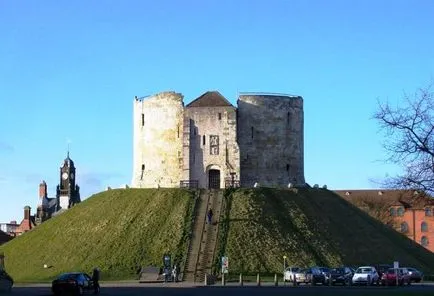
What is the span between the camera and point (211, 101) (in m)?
84.6

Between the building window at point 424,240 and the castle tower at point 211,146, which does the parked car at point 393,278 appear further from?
the building window at point 424,240

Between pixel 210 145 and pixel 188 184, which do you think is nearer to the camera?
pixel 188 184

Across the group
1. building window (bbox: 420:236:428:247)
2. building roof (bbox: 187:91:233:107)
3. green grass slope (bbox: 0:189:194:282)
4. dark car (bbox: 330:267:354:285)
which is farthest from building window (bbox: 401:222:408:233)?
dark car (bbox: 330:267:354:285)

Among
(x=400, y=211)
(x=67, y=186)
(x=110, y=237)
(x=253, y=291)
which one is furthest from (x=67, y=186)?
(x=253, y=291)

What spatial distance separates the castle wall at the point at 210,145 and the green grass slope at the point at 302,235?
3.87 metres

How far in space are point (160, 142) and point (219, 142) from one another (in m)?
6.12

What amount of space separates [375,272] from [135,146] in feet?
118

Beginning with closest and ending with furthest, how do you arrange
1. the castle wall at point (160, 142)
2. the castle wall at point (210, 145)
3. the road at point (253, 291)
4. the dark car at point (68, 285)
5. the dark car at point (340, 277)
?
the road at point (253, 291)
the dark car at point (68, 285)
the dark car at point (340, 277)
the castle wall at point (210, 145)
the castle wall at point (160, 142)

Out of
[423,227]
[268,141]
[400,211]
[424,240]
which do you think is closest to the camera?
[268,141]

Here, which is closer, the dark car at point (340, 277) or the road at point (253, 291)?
the road at point (253, 291)

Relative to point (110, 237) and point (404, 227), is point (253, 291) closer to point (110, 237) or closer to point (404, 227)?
point (110, 237)

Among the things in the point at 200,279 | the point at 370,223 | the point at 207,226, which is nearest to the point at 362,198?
the point at 370,223

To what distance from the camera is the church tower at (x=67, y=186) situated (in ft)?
570

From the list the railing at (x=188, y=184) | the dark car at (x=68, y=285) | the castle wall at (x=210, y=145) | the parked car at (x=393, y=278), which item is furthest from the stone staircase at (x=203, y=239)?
the dark car at (x=68, y=285)
